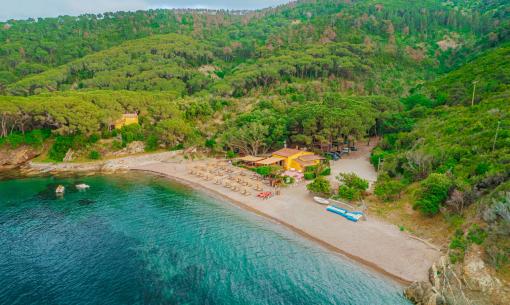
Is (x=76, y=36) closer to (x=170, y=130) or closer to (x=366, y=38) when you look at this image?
(x=170, y=130)

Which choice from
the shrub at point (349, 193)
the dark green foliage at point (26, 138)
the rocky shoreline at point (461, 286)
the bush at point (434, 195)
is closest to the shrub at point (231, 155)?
the shrub at point (349, 193)

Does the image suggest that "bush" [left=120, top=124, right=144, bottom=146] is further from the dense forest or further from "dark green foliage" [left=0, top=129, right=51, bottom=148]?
"dark green foliage" [left=0, top=129, right=51, bottom=148]

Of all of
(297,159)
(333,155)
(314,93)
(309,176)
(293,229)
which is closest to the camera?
(293,229)

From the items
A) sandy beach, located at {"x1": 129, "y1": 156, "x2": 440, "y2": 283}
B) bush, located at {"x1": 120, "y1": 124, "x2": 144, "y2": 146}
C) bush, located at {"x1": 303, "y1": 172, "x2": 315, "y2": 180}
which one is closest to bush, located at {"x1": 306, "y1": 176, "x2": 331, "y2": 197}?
sandy beach, located at {"x1": 129, "y1": 156, "x2": 440, "y2": 283}

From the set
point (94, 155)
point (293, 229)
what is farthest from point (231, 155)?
point (293, 229)

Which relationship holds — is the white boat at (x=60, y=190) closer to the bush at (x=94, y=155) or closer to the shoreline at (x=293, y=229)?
the shoreline at (x=293, y=229)

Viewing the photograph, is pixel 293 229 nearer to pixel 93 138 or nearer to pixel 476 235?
pixel 476 235
